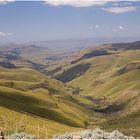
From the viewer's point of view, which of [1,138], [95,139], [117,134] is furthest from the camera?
[117,134]

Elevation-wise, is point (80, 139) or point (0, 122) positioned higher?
point (0, 122)

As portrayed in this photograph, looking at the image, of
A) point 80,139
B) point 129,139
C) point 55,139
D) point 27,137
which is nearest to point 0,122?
point 27,137

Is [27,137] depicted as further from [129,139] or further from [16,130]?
[129,139]

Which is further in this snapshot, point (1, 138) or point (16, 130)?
point (16, 130)

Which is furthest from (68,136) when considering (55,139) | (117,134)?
(117,134)

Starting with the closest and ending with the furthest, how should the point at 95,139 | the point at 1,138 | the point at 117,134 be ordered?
the point at 1,138
the point at 95,139
the point at 117,134

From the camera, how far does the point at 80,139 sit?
1662 cm

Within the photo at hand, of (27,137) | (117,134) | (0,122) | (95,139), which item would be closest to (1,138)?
(27,137)

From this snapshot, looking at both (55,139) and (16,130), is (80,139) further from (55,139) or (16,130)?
(16,130)

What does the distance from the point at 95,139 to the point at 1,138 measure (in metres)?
4.04

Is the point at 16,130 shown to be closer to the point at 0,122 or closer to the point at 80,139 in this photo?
the point at 0,122

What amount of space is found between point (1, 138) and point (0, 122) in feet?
9.38

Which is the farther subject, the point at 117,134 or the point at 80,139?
the point at 117,134

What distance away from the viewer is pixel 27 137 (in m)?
17.8
